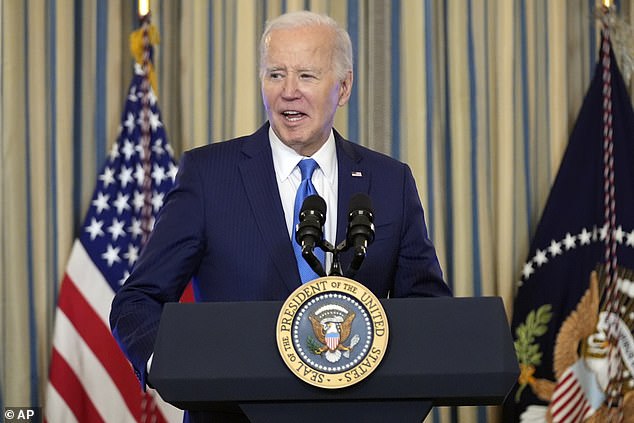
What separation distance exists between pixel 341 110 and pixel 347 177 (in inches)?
92.9

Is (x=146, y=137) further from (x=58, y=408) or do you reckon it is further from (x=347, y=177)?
(x=347, y=177)

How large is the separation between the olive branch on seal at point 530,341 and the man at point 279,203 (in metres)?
2.19

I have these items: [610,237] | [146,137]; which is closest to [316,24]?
[146,137]

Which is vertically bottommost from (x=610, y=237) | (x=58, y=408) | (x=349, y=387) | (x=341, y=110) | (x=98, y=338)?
(x=58, y=408)

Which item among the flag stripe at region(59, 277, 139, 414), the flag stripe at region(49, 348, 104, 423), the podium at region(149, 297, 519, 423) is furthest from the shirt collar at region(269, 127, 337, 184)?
the flag stripe at region(49, 348, 104, 423)

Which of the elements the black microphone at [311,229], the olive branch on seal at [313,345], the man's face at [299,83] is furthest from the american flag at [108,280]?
the olive branch on seal at [313,345]

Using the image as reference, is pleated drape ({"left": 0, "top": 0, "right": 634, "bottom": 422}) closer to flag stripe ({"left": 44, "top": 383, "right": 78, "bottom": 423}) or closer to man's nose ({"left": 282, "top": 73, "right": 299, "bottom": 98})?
flag stripe ({"left": 44, "top": 383, "right": 78, "bottom": 423})

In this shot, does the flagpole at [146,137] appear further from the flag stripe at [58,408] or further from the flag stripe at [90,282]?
the flag stripe at [58,408]

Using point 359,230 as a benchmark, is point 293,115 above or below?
above

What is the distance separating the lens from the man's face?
2592 mm

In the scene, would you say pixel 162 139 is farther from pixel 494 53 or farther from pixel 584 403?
pixel 584 403

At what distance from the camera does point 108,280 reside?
475 centimetres

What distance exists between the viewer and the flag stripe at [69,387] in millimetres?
4656

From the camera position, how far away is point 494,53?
506 cm
